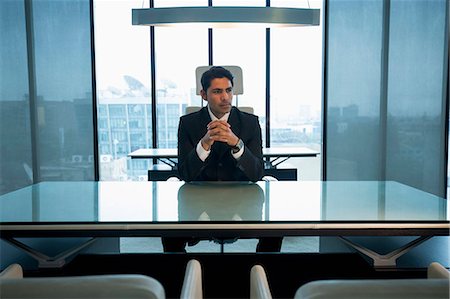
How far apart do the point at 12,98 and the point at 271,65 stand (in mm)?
3460

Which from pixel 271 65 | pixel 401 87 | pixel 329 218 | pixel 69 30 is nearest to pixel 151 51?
pixel 69 30

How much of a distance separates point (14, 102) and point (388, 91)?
387cm

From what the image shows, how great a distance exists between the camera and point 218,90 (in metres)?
2.46

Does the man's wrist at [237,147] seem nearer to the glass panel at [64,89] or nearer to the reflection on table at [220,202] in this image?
the reflection on table at [220,202]

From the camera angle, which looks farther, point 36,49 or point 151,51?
point 151,51

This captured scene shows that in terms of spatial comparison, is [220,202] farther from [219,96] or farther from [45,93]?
[45,93]

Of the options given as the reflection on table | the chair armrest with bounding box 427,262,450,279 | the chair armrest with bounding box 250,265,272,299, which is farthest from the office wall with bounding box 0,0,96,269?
the chair armrest with bounding box 427,262,450,279

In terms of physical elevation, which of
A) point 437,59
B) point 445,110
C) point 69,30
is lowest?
point 445,110

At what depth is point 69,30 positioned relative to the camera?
5.68m

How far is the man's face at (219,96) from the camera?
2.45 metres

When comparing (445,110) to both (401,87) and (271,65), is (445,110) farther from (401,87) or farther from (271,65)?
(271,65)

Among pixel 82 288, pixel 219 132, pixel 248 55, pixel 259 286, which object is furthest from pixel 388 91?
pixel 82 288

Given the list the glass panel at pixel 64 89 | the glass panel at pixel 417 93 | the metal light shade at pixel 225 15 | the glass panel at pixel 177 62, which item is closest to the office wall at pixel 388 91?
the glass panel at pixel 417 93

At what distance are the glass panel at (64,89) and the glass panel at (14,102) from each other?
12.0 inches
